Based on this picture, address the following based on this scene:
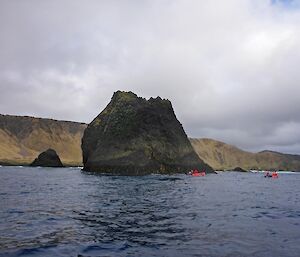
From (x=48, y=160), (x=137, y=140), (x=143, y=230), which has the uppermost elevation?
(x=137, y=140)

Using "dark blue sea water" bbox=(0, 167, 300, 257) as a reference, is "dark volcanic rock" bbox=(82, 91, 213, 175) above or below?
above

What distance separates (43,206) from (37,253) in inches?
492

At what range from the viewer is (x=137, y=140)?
88812mm

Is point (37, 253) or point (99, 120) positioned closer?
point (37, 253)

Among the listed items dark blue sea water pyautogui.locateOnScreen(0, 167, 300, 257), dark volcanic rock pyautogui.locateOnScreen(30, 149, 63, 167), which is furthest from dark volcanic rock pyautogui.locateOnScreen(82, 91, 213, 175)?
dark blue sea water pyautogui.locateOnScreen(0, 167, 300, 257)

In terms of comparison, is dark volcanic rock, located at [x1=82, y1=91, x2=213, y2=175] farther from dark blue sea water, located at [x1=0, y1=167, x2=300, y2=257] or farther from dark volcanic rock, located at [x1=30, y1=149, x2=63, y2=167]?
dark blue sea water, located at [x1=0, y1=167, x2=300, y2=257]

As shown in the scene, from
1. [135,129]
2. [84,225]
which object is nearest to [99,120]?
[135,129]

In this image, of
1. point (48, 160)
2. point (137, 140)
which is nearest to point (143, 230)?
point (137, 140)

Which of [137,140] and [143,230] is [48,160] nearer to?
[137,140]

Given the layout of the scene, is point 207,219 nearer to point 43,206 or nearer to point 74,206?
point 74,206

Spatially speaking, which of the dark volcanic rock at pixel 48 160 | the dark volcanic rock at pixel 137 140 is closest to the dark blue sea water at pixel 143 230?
the dark volcanic rock at pixel 137 140

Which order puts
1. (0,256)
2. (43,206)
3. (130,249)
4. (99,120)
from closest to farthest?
(0,256) → (130,249) → (43,206) → (99,120)

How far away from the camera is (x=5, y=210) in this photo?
22094 millimetres

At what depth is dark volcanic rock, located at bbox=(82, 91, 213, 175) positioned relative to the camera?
85.5m
